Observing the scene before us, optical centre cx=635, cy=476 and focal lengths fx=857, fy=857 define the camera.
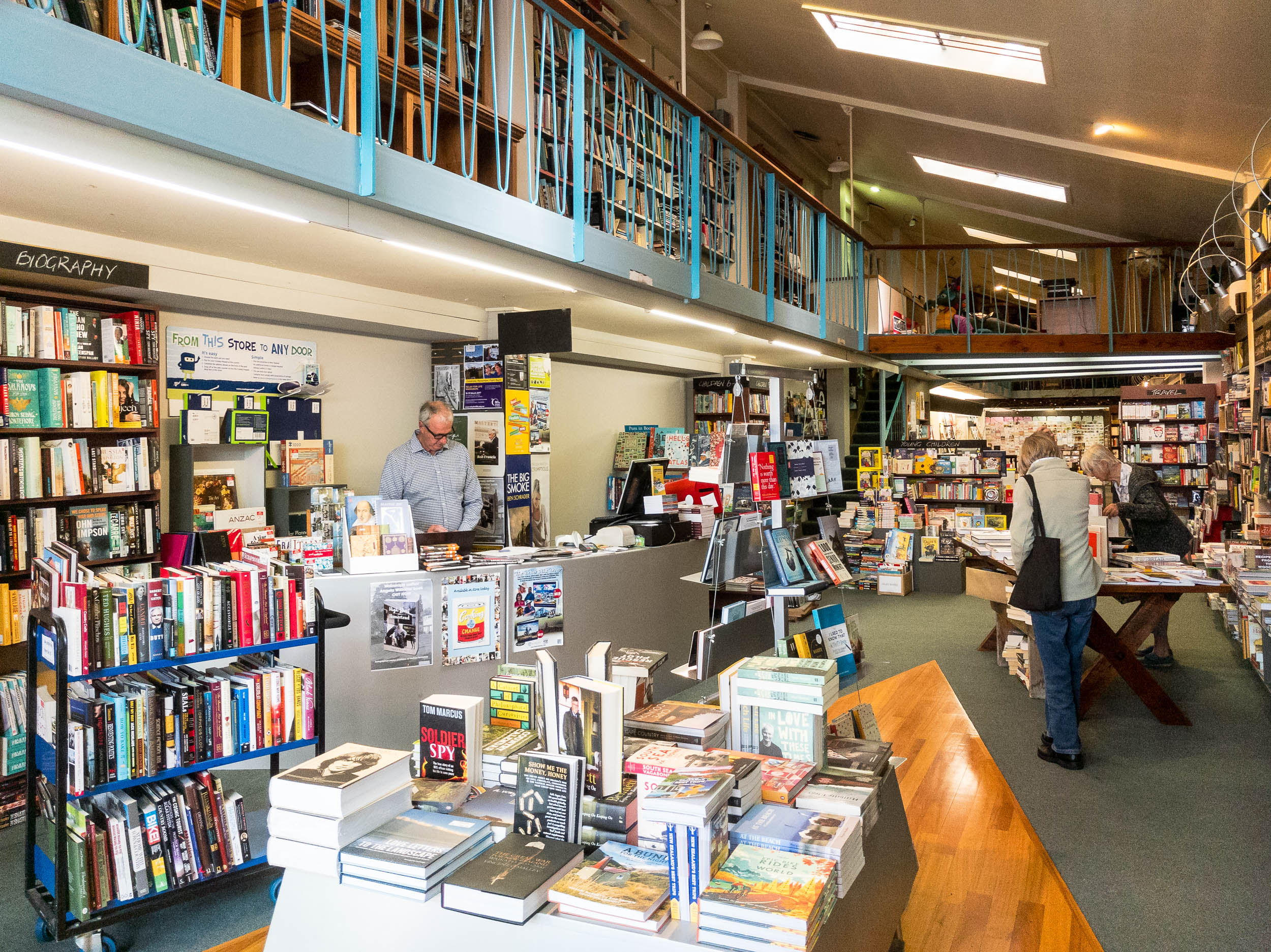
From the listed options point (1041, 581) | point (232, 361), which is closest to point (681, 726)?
point (1041, 581)

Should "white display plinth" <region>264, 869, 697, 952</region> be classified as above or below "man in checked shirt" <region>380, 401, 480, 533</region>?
below

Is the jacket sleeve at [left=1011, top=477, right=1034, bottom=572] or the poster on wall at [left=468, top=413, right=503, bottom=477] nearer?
the jacket sleeve at [left=1011, top=477, right=1034, bottom=572]

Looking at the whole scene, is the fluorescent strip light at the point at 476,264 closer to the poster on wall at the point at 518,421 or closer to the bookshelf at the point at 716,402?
the poster on wall at the point at 518,421

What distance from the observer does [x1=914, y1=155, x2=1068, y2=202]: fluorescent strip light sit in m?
9.89

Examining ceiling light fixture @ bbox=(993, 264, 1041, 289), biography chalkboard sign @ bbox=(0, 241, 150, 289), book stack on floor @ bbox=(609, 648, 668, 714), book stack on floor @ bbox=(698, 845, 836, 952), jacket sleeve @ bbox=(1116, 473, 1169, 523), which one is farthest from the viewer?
ceiling light fixture @ bbox=(993, 264, 1041, 289)

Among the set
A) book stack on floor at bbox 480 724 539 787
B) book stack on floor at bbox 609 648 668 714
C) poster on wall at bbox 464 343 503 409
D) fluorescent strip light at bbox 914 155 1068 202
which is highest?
fluorescent strip light at bbox 914 155 1068 202

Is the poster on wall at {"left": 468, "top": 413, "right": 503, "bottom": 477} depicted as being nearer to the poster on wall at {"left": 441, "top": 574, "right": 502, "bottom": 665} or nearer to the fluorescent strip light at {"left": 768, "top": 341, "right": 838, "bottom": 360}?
the poster on wall at {"left": 441, "top": 574, "right": 502, "bottom": 665}

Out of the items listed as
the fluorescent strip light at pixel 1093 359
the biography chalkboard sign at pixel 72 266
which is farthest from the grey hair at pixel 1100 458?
the biography chalkboard sign at pixel 72 266

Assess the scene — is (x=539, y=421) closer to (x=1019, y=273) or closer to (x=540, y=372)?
(x=540, y=372)

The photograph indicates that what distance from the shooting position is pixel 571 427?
26.7 ft

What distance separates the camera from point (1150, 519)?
627 centimetres

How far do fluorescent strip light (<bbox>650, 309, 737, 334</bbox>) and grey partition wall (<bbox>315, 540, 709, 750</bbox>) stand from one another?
5.60ft

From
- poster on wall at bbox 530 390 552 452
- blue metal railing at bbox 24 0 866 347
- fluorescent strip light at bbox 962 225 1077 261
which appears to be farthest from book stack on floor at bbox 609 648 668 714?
fluorescent strip light at bbox 962 225 1077 261

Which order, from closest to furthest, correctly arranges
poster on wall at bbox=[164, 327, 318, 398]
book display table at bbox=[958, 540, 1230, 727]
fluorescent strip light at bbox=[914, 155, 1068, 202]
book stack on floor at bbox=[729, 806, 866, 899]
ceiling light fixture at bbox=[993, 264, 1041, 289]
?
book stack on floor at bbox=[729, 806, 866, 899]
poster on wall at bbox=[164, 327, 318, 398]
book display table at bbox=[958, 540, 1230, 727]
fluorescent strip light at bbox=[914, 155, 1068, 202]
ceiling light fixture at bbox=[993, 264, 1041, 289]
